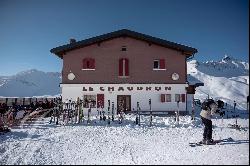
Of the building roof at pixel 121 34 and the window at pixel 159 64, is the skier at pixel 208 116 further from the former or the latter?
the window at pixel 159 64

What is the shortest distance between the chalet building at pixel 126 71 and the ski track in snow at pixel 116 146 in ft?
30.8

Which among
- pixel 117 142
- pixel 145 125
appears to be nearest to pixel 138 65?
pixel 145 125

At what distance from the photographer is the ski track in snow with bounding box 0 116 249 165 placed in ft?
29.2

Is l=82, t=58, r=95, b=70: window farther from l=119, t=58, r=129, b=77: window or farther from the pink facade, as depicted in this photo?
l=119, t=58, r=129, b=77: window

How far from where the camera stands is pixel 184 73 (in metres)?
25.1

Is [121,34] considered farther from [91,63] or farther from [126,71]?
[91,63]

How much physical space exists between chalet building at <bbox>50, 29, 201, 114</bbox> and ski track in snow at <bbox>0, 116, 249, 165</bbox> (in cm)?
937

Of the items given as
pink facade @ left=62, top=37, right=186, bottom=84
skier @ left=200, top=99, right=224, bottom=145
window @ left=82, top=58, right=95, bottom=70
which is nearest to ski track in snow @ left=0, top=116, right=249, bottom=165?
skier @ left=200, top=99, right=224, bottom=145

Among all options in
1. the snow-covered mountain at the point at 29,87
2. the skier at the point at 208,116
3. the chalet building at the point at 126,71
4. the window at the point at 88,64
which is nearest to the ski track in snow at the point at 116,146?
the skier at the point at 208,116

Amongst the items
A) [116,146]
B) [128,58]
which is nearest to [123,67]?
[128,58]

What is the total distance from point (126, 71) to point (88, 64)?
10.6 ft

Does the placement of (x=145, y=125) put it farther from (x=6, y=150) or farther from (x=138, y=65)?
(x=138, y=65)

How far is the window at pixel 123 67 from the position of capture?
82.4 ft

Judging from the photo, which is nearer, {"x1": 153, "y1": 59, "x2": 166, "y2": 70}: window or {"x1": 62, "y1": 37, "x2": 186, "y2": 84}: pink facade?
{"x1": 62, "y1": 37, "x2": 186, "y2": 84}: pink facade
